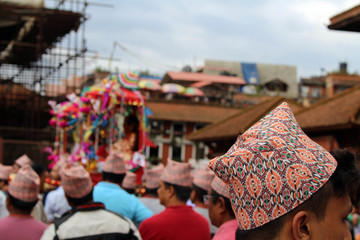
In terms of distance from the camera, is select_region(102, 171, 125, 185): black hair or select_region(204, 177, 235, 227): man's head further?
select_region(102, 171, 125, 185): black hair

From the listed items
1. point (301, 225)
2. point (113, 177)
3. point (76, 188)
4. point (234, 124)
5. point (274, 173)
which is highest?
point (274, 173)

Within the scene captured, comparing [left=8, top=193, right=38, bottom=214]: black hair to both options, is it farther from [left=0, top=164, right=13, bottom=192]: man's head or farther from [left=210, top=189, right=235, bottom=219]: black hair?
[left=0, top=164, right=13, bottom=192]: man's head

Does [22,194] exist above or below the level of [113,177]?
above

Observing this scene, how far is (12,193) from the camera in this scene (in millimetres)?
4352

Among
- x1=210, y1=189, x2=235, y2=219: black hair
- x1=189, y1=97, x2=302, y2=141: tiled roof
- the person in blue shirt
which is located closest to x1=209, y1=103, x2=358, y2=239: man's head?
x1=210, y1=189, x2=235, y2=219: black hair

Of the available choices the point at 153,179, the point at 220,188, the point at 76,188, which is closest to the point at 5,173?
the point at 153,179

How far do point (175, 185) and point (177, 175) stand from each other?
0.37ft

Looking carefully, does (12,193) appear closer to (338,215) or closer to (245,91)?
(338,215)

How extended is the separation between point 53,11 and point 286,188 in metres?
17.8

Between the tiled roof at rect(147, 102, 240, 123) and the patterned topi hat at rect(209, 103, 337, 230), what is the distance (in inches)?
1634

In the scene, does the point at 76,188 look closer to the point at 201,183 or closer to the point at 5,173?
the point at 201,183

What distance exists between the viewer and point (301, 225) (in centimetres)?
150

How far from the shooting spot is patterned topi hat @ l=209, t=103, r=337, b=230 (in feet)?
4.83

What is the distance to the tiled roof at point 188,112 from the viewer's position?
43.5m
